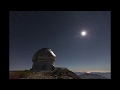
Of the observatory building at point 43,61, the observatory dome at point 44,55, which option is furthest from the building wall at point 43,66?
the observatory dome at point 44,55

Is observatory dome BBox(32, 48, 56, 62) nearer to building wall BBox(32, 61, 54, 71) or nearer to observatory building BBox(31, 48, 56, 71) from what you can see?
observatory building BBox(31, 48, 56, 71)

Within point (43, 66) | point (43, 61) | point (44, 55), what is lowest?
point (43, 66)

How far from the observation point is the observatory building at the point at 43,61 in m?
22.6

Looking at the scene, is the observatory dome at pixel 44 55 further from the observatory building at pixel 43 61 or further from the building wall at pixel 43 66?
the building wall at pixel 43 66

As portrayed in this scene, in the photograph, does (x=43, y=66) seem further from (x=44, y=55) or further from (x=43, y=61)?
(x=44, y=55)

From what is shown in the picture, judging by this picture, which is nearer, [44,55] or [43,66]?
[43,66]

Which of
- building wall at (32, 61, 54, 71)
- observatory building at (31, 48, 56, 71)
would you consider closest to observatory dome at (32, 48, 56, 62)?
observatory building at (31, 48, 56, 71)

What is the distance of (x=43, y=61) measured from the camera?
22672 millimetres

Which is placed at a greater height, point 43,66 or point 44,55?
point 44,55

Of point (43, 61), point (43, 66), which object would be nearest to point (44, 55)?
point (43, 61)

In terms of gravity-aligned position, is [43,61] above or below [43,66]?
above
